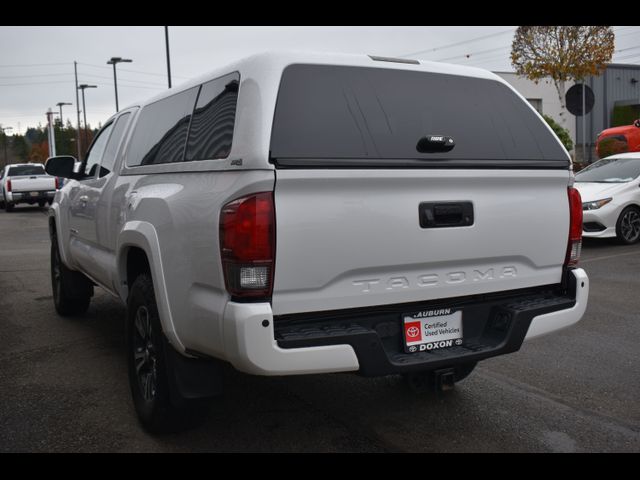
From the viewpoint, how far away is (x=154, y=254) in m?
3.80

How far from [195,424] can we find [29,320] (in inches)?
154

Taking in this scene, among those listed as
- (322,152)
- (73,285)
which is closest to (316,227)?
(322,152)

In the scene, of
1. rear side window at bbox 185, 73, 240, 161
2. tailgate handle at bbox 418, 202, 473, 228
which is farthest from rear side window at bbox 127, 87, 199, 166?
tailgate handle at bbox 418, 202, 473, 228

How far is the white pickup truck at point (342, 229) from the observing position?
3.20 m

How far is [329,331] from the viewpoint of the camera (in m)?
3.27

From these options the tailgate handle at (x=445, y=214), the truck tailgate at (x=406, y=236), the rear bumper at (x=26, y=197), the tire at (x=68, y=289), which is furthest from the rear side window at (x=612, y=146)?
the tailgate handle at (x=445, y=214)

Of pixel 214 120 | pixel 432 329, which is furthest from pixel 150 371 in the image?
pixel 432 329

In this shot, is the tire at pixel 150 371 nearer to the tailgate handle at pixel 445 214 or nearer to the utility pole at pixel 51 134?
the tailgate handle at pixel 445 214

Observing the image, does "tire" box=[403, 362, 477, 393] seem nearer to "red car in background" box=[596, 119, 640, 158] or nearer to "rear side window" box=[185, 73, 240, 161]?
"rear side window" box=[185, 73, 240, 161]

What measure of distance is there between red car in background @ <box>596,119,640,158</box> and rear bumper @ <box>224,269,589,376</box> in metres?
20.8

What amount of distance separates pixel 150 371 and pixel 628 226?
32.8ft

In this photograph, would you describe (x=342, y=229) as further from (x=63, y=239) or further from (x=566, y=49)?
(x=566, y=49)

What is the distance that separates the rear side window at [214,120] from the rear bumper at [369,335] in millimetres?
838

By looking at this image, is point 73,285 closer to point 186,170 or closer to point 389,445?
point 186,170
